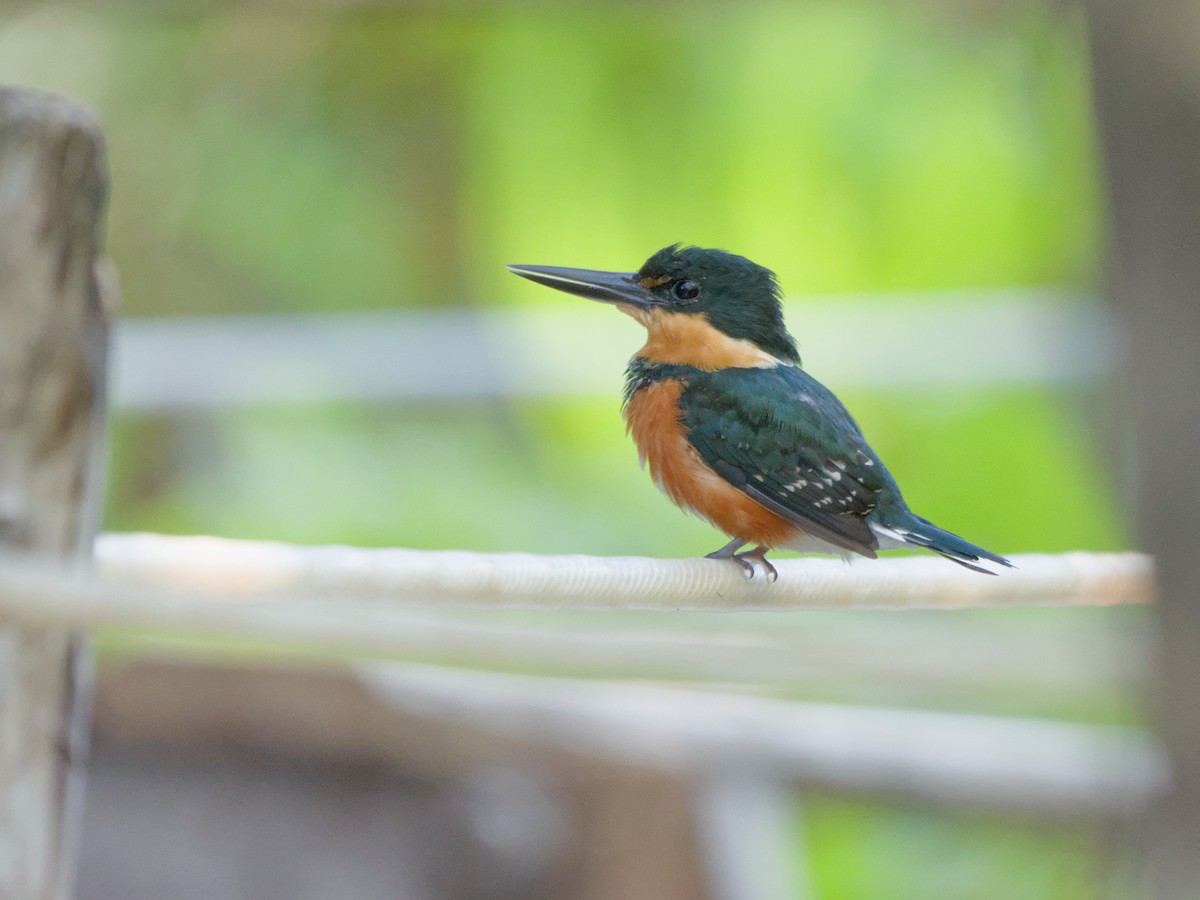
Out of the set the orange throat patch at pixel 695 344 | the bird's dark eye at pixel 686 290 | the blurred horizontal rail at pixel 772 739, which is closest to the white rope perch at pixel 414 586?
the orange throat patch at pixel 695 344

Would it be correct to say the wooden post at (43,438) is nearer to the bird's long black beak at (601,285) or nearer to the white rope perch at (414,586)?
the white rope perch at (414,586)

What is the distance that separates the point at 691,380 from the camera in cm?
197

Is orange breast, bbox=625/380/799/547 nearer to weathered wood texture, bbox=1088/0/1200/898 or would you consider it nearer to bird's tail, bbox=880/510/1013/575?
bird's tail, bbox=880/510/1013/575

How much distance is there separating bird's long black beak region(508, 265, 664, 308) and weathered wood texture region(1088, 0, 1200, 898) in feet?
4.52

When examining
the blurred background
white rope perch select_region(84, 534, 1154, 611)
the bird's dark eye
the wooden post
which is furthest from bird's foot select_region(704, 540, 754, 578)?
the blurred background

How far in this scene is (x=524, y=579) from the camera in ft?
4.29

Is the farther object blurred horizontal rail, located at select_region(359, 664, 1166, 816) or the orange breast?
blurred horizontal rail, located at select_region(359, 664, 1166, 816)

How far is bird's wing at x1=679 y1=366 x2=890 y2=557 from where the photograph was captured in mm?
1834

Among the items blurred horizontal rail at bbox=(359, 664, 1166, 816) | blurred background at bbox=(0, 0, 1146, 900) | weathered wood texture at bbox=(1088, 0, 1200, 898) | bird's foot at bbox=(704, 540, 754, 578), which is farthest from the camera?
blurred background at bbox=(0, 0, 1146, 900)

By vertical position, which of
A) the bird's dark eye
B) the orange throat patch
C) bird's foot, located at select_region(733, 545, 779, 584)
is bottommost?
bird's foot, located at select_region(733, 545, 779, 584)

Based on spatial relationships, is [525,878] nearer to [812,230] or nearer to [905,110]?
[812,230]

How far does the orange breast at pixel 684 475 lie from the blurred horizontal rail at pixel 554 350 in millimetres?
2767

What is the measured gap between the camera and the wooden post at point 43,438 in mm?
1308

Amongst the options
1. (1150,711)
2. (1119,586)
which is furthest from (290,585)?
(1119,586)
